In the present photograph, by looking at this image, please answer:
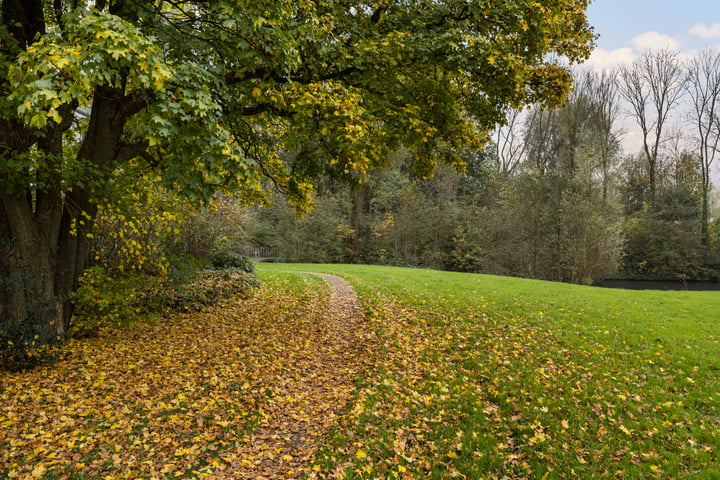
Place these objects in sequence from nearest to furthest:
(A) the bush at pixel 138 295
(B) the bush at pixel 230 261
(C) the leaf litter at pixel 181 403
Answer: (C) the leaf litter at pixel 181 403, (A) the bush at pixel 138 295, (B) the bush at pixel 230 261

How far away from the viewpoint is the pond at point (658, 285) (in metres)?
23.8

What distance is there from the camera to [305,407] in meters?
4.96

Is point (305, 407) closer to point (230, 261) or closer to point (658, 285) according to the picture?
point (230, 261)

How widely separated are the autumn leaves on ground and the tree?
78.4 inches

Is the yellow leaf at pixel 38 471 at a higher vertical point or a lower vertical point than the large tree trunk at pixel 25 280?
lower

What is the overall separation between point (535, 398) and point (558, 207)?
19.4 m

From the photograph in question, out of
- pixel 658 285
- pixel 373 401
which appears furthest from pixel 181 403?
pixel 658 285

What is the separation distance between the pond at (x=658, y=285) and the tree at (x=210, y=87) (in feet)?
70.4

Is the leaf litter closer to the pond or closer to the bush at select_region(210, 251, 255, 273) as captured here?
the bush at select_region(210, 251, 255, 273)

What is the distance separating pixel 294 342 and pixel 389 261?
22.1m

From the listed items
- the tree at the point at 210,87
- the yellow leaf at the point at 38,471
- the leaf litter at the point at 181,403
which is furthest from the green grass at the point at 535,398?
the tree at the point at 210,87

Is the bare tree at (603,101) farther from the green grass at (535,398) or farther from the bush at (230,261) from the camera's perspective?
the bush at (230,261)

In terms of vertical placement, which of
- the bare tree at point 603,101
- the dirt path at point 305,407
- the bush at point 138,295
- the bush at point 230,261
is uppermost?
the bare tree at point 603,101

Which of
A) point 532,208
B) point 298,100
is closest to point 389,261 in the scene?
point 532,208
